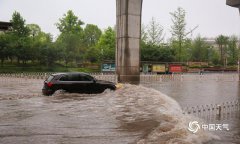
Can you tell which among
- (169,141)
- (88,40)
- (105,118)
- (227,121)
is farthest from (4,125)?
(88,40)

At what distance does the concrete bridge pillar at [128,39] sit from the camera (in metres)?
25.1

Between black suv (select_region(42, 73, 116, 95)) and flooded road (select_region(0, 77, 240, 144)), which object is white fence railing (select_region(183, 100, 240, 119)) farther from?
black suv (select_region(42, 73, 116, 95))

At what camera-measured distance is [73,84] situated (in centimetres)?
1805

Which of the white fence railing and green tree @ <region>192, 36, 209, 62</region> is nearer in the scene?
the white fence railing

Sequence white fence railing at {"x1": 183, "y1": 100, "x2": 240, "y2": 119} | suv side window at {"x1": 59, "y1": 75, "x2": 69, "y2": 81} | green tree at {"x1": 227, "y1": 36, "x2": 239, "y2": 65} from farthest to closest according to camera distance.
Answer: green tree at {"x1": 227, "y1": 36, "x2": 239, "y2": 65}
suv side window at {"x1": 59, "y1": 75, "x2": 69, "y2": 81}
white fence railing at {"x1": 183, "y1": 100, "x2": 240, "y2": 119}

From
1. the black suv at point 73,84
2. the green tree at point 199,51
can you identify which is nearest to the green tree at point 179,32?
the green tree at point 199,51

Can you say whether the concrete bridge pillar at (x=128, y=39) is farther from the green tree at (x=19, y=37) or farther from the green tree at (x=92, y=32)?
the green tree at (x=92, y=32)

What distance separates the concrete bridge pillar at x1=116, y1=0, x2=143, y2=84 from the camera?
25.1 m

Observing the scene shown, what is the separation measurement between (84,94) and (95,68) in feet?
140

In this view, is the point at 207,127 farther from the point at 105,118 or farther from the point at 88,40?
the point at 88,40

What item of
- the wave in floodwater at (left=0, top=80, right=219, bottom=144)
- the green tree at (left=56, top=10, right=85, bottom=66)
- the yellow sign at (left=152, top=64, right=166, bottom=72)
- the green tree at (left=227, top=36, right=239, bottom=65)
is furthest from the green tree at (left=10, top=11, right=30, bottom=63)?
the green tree at (left=227, top=36, right=239, bottom=65)

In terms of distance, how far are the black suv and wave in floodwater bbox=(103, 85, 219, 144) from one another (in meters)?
3.16

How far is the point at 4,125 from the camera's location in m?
9.68

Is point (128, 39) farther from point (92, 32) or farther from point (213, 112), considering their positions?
point (92, 32)
